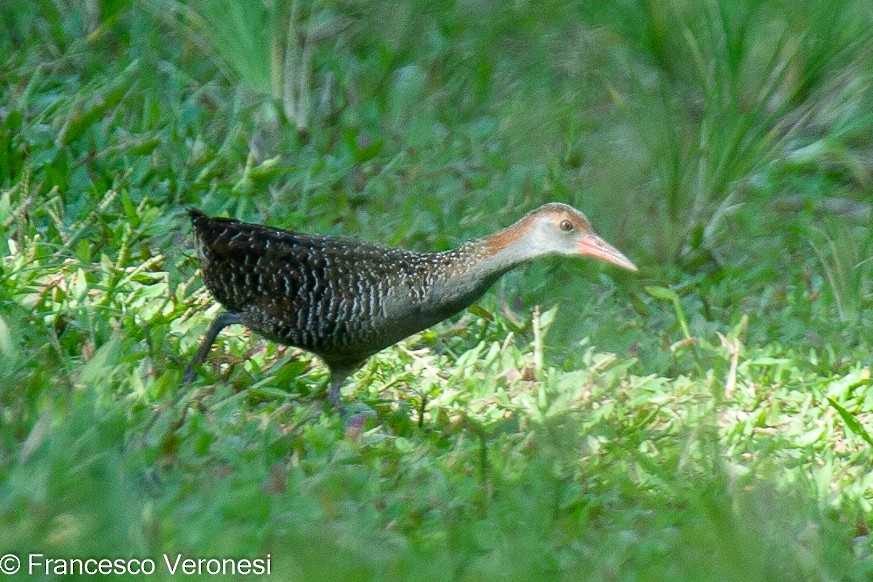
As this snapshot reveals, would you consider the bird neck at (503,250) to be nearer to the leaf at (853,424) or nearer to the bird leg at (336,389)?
the bird leg at (336,389)

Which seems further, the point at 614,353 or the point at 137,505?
the point at 614,353

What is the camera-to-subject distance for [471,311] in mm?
5617

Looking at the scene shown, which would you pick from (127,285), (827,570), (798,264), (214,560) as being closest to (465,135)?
(798,264)

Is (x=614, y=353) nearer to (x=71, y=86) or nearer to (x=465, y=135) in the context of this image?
(x=465, y=135)

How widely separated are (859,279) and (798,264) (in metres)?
0.65

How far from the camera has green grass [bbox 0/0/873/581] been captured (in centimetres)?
346

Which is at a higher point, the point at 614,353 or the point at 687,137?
the point at 687,137

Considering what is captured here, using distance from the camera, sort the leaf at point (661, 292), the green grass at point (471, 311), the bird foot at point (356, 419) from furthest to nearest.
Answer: the leaf at point (661, 292) → the bird foot at point (356, 419) → the green grass at point (471, 311)

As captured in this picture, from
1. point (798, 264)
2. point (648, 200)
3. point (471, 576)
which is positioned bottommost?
point (798, 264)

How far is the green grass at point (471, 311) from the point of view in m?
3.46

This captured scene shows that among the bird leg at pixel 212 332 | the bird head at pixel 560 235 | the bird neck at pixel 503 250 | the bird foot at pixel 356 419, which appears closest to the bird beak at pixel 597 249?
the bird head at pixel 560 235

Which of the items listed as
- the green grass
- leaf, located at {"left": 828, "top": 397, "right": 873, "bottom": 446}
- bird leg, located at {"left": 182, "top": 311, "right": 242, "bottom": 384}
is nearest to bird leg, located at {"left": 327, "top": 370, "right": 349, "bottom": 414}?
the green grass

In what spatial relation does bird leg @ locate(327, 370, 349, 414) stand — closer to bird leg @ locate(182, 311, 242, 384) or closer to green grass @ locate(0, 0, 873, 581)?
green grass @ locate(0, 0, 873, 581)

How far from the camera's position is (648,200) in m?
6.07
